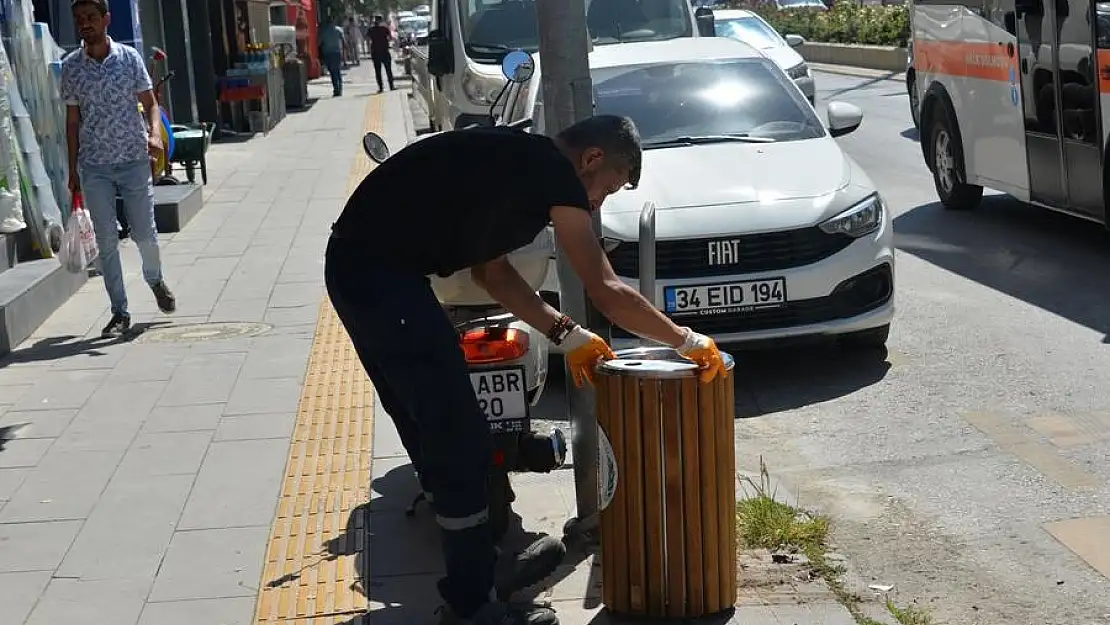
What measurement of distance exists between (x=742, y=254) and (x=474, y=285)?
7.03 feet

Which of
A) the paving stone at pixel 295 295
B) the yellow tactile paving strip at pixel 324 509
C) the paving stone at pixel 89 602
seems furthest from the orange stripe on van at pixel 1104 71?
the paving stone at pixel 89 602

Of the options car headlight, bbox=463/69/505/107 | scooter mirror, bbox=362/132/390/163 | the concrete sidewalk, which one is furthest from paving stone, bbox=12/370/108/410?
car headlight, bbox=463/69/505/107

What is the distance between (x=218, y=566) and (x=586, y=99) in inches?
78.8

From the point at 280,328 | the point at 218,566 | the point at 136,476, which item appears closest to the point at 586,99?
the point at 218,566

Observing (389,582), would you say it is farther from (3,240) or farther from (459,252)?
(3,240)

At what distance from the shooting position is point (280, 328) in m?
9.53

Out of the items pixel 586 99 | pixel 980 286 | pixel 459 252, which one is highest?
pixel 586 99

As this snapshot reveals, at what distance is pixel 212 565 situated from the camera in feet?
17.6

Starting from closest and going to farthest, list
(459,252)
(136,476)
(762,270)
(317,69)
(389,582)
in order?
(459,252) → (389,582) → (136,476) → (762,270) → (317,69)

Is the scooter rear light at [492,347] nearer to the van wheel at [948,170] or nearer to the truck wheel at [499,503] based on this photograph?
the truck wheel at [499,503]

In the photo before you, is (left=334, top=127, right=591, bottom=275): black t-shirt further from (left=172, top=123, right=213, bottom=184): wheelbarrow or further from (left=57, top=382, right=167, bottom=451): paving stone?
(left=172, top=123, right=213, bottom=184): wheelbarrow

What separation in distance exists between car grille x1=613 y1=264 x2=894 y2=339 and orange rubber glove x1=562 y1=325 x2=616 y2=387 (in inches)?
115

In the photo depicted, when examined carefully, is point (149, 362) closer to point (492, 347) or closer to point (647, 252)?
point (492, 347)

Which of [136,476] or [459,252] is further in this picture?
[136,476]
